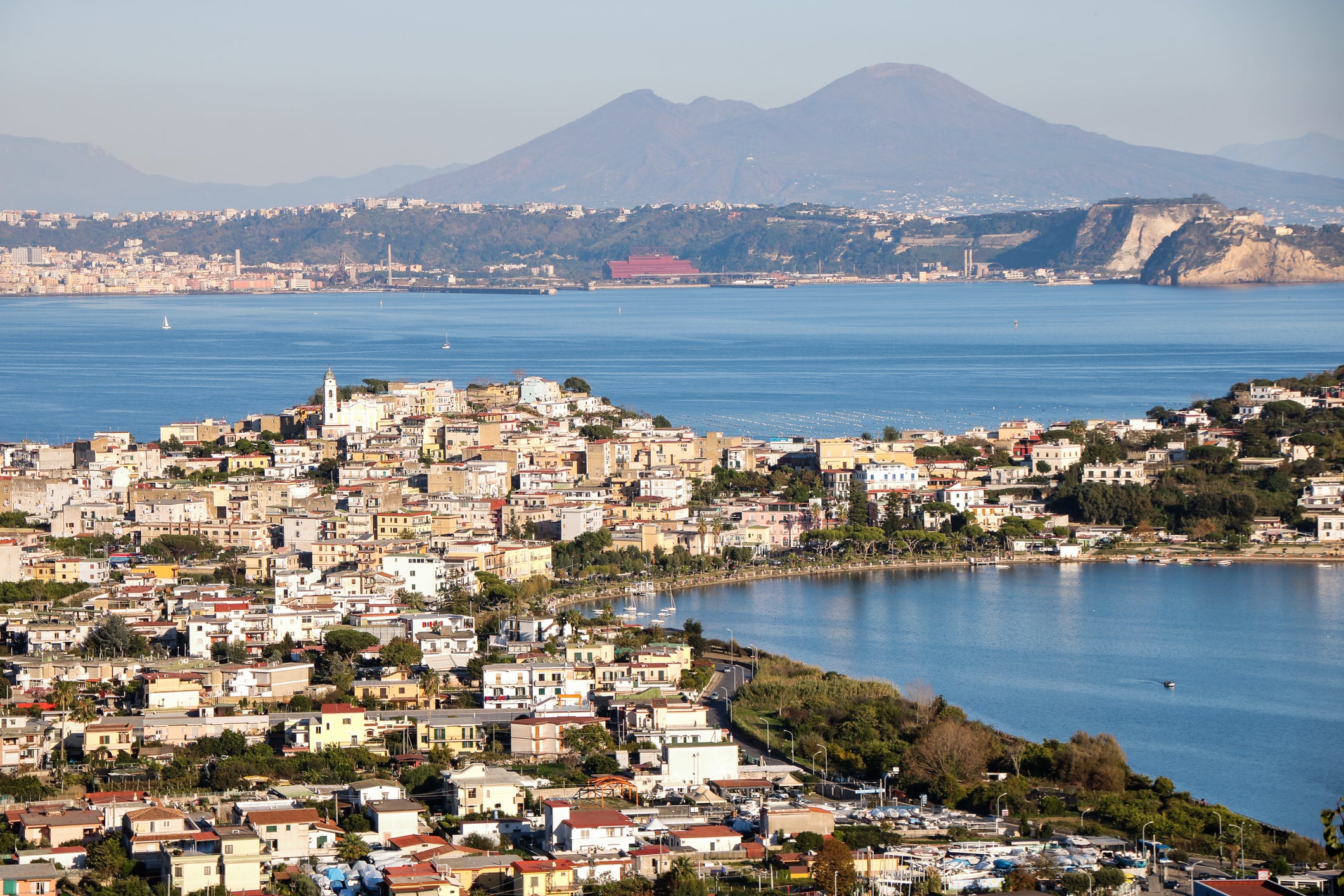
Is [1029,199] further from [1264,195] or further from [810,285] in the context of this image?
[810,285]

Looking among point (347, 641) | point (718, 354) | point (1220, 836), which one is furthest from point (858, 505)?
point (718, 354)

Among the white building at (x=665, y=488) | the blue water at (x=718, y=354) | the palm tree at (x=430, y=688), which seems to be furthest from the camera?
the blue water at (x=718, y=354)

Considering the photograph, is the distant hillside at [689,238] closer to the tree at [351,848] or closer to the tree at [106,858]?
the tree at [351,848]

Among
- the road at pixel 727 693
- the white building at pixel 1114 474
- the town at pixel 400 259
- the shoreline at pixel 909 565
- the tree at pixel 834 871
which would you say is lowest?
the shoreline at pixel 909 565

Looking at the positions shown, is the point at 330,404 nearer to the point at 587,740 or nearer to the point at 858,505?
the point at 858,505

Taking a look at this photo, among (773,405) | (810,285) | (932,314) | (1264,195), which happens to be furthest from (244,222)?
(773,405)

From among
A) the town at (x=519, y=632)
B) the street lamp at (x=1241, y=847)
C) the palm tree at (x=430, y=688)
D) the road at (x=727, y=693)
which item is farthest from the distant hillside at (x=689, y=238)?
the street lamp at (x=1241, y=847)

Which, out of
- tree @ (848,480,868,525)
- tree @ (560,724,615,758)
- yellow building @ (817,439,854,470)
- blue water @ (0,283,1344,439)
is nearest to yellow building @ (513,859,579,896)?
tree @ (560,724,615,758)

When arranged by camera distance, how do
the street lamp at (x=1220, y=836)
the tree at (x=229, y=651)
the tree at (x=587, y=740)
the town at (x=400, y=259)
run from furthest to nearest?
the town at (x=400, y=259)
the tree at (x=229, y=651)
the tree at (x=587, y=740)
the street lamp at (x=1220, y=836)
